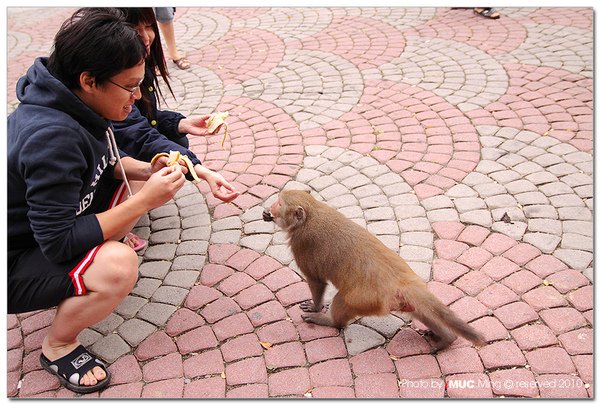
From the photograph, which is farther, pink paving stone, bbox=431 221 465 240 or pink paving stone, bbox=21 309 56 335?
pink paving stone, bbox=431 221 465 240

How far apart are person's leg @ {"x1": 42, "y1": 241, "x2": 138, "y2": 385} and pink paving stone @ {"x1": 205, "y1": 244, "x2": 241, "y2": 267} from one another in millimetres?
1146

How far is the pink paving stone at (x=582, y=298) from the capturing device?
356 centimetres

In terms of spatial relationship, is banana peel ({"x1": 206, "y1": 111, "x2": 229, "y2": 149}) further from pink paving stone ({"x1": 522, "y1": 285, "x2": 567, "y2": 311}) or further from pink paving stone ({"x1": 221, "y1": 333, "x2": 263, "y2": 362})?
pink paving stone ({"x1": 522, "y1": 285, "x2": 567, "y2": 311})

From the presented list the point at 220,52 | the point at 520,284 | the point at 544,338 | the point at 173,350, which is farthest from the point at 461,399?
the point at 220,52

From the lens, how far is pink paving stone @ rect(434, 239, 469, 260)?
4105 millimetres

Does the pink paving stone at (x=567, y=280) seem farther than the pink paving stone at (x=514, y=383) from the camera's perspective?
Yes

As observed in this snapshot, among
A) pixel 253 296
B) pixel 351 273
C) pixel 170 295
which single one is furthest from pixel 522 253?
pixel 170 295

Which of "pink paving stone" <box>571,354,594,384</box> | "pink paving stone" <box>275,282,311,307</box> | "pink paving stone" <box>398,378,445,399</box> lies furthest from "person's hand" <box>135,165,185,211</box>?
"pink paving stone" <box>571,354,594,384</box>

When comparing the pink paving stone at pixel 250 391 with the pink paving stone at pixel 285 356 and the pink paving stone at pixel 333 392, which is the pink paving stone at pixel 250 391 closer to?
the pink paving stone at pixel 285 356

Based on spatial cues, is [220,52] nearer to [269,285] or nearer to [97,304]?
[269,285]

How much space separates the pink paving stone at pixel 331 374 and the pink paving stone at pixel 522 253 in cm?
167

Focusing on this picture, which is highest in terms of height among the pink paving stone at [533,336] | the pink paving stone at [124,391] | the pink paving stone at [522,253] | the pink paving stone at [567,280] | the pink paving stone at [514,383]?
the pink paving stone at [567,280]

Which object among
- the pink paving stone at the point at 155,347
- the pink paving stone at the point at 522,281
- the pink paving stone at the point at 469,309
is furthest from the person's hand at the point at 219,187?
the pink paving stone at the point at 522,281

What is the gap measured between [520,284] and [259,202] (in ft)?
7.98
